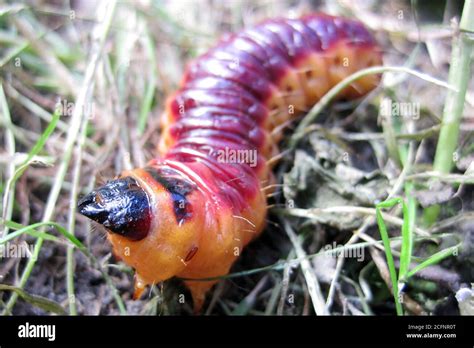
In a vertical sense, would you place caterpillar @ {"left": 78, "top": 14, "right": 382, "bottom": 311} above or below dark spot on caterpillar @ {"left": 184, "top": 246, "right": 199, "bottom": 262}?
above

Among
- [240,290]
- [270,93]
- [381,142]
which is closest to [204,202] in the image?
[240,290]

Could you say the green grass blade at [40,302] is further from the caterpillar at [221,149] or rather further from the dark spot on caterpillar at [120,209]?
the dark spot on caterpillar at [120,209]

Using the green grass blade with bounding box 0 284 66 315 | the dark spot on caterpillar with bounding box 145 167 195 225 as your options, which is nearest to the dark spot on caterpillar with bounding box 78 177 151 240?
the dark spot on caterpillar with bounding box 145 167 195 225

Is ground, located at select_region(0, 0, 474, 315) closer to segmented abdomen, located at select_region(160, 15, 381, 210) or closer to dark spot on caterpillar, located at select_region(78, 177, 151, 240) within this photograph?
segmented abdomen, located at select_region(160, 15, 381, 210)

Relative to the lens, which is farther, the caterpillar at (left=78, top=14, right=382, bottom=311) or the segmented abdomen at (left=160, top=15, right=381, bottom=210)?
the segmented abdomen at (left=160, top=15, right=381, bottom=210)

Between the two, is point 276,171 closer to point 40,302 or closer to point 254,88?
point 254,88

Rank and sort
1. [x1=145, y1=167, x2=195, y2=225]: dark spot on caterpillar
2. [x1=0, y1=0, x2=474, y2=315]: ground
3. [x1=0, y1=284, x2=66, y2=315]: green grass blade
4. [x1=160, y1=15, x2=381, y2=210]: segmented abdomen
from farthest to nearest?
[x1=160, y1=15, x2=381, y2=210]: segmented abdomen, [x1=0, y1=0, x2=474, y2=315]: ground, [x1=0, y1=284, x2=66, y2=315]: green grass blade, [x1=145, y1=167, x2=195, y2=225]: dark spot on caterpillar
